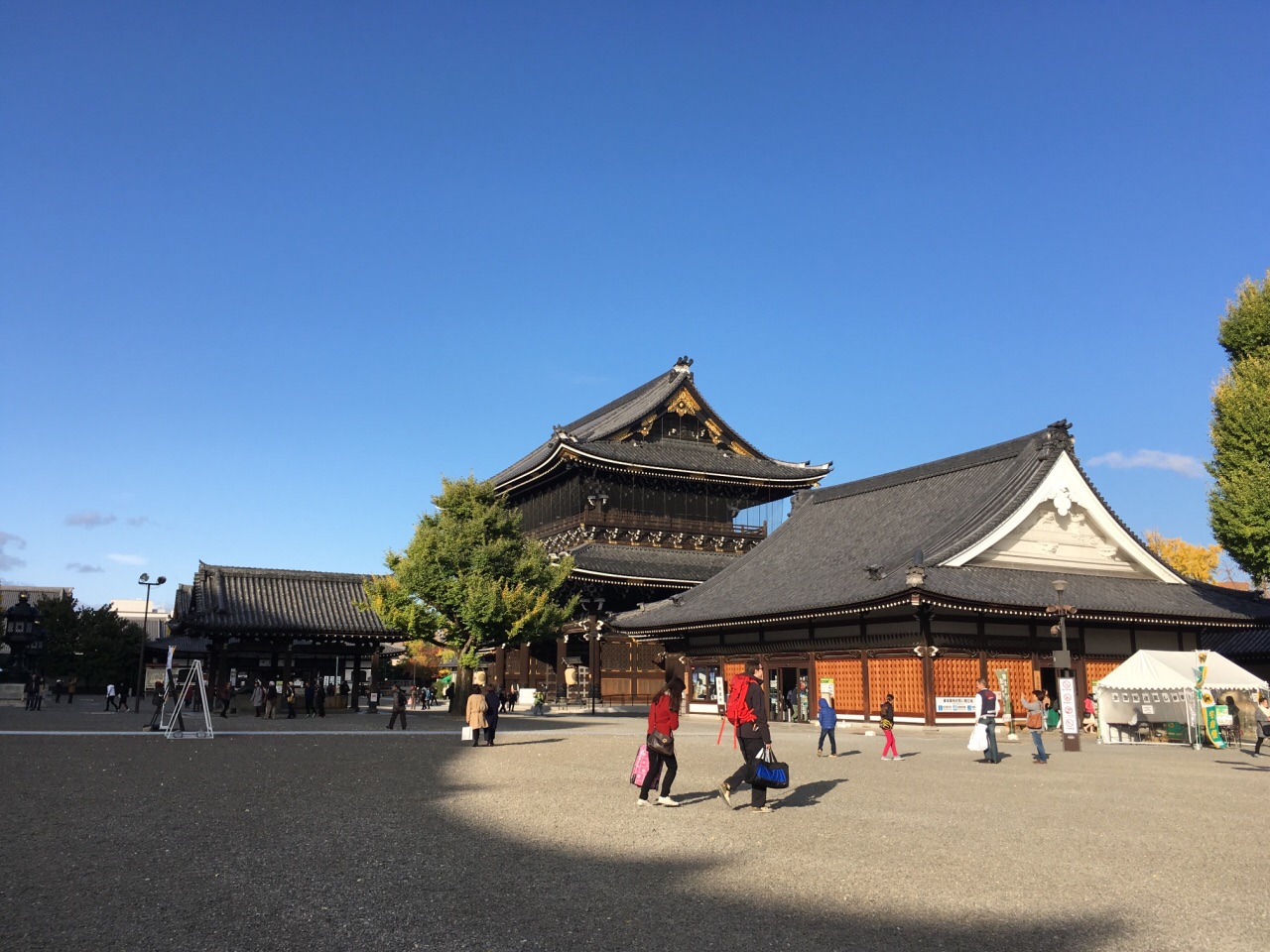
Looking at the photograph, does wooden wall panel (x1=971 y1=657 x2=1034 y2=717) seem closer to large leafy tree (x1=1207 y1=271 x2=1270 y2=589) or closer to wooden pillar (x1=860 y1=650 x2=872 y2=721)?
wooden pillar (x1=860 y1=650 x2=872 y2=721)

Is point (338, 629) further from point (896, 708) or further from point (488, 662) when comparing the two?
point (896, 708)

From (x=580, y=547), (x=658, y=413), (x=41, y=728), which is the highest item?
(x=658, y=413)

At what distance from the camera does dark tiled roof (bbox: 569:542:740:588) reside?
46438 mm

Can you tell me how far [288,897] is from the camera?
7402 millimetres

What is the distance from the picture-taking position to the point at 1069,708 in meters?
23.4

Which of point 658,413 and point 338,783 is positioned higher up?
point 658,413

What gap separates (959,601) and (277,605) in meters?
33.5

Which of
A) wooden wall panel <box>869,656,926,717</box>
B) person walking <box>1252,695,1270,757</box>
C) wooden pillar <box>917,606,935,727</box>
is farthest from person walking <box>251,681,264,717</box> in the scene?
person walking <box>1252,695,1270,757</box>

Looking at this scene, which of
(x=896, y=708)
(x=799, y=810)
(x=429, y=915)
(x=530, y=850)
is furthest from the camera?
(x=896, y=708)

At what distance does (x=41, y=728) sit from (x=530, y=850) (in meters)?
23.2

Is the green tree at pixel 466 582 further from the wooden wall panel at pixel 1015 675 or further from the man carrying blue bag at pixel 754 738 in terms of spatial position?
the man carrying blue bag at pixel 754 738

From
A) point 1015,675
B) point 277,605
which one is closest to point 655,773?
point 1015,675

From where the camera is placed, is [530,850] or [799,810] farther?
[799,810]

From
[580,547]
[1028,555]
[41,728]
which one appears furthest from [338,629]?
[1028,555]
